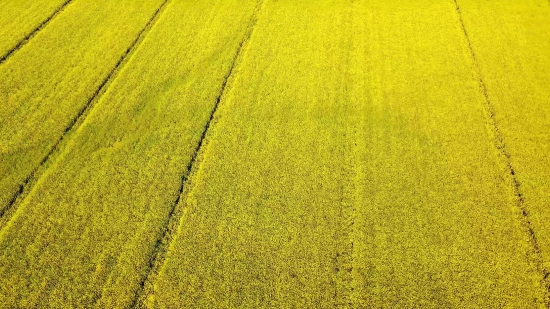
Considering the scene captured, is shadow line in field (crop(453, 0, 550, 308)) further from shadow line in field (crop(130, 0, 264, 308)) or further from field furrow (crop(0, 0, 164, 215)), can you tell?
field furrow (crop(0, 0, 164, 215))

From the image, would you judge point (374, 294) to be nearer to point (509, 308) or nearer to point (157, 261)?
point (509, 308)

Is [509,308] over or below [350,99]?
below

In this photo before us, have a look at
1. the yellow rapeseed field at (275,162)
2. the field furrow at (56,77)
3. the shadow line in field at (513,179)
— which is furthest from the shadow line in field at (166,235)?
the shadow line in field at (513,179)

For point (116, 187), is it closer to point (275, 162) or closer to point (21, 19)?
point (275, 162)

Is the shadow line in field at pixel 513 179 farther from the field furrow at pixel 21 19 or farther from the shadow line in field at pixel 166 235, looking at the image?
the field furrow at pixel 21 19

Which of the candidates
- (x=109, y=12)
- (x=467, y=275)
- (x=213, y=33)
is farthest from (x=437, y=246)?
(x=109, y=12)

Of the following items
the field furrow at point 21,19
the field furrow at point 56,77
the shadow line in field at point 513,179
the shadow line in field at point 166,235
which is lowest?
the shadow line in field at point 513,179

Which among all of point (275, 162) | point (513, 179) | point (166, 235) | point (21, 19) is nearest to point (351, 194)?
point (275, 162)
